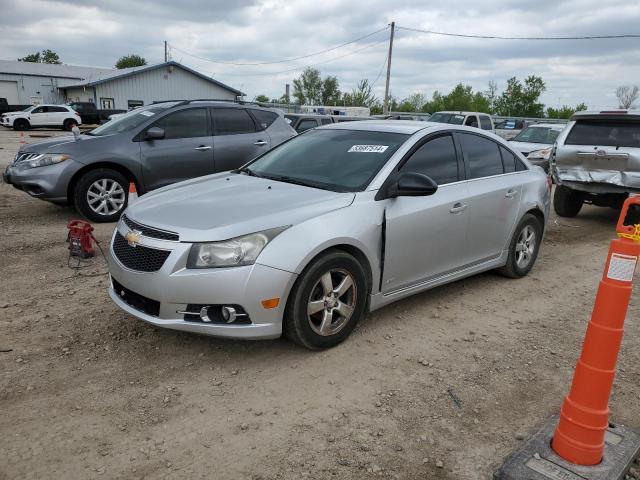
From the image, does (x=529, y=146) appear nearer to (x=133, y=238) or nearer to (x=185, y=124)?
(x=185, y=124)

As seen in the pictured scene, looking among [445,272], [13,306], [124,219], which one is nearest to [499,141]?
[445,272]

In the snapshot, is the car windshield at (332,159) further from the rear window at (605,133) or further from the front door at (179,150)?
the rear window at (605,133)

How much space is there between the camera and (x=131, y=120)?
26.1ft

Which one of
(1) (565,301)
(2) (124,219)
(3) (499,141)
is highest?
(3) (499,141)

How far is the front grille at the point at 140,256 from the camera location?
347cm

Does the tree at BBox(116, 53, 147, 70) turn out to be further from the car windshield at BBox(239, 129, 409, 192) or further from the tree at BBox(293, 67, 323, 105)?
the car windshield at BBox(239, 129, 409, 192)

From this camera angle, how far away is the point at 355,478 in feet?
8.55

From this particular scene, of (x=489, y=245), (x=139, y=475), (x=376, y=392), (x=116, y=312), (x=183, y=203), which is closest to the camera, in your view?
(x=139, y=475)

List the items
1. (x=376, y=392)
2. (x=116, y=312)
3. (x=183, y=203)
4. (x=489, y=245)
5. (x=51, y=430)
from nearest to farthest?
1. (x=51, y=430)
2. (x=376, y=392)
3. (x=183, y=203)
4. (x=116, y=312)
5. (x=489, y=245)

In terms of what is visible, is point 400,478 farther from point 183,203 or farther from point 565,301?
point 565,301

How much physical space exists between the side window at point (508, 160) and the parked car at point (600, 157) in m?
3.42

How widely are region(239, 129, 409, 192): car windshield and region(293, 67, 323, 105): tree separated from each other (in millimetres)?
68205

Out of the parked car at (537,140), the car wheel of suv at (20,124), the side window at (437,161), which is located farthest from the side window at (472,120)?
the car wheel of suv at (20,124)

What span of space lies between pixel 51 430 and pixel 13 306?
202 centimetres
